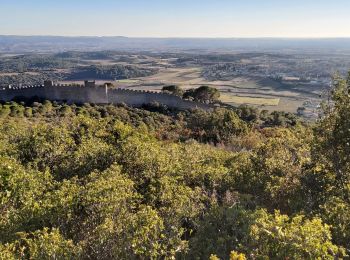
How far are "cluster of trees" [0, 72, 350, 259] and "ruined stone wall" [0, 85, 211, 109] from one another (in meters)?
34.5

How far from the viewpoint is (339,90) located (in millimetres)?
12719

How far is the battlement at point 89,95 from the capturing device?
53719 mm

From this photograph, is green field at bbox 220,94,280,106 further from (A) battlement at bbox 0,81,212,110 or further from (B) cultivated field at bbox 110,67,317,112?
(A) battlement at bbox 0,81,212,110

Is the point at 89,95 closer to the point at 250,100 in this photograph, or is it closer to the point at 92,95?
the point at 92,95

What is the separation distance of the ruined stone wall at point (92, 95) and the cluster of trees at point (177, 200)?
34.5 m

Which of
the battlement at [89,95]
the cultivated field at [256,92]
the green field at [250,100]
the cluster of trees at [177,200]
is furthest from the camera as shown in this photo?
the green field at [250,100]

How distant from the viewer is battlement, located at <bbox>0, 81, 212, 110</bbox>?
5372 centimetres

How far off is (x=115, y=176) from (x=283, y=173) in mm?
5471

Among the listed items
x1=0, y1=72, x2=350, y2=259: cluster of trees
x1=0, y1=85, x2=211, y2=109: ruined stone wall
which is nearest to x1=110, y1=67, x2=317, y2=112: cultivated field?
x1=0, y1=85, x2=211, y2=109: ruined stone wall

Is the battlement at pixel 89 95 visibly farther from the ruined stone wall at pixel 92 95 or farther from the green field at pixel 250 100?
the green field at pixel 250 100

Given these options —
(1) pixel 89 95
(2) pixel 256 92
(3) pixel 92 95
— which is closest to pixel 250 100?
(2) pixel 256 92

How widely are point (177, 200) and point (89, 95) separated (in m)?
45.2

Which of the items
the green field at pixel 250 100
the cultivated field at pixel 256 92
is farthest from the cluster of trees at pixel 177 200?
the green field at pixel 250 100

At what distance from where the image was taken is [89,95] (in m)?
55.4
